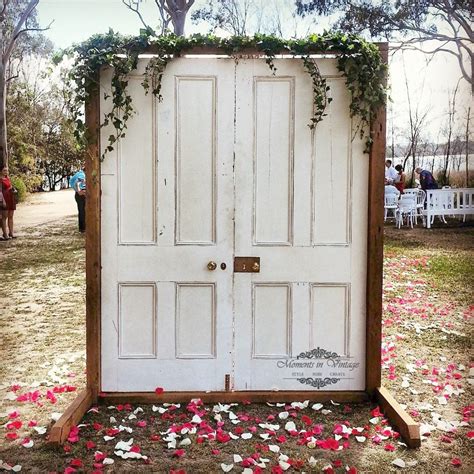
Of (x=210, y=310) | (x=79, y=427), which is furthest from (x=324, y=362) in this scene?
(x=79, y=427)

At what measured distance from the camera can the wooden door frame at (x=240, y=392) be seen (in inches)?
168

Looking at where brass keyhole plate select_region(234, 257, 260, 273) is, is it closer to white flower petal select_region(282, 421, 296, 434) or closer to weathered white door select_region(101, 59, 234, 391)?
weathered white door select_region(101, 59, 234, 391)

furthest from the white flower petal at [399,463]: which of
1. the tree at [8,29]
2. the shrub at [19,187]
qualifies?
the shrub at [19,187]

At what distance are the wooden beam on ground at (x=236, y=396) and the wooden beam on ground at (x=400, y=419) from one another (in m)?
0.20

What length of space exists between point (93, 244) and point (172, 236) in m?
0.54

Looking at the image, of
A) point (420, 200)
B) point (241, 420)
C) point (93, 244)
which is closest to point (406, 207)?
point (420, 200)

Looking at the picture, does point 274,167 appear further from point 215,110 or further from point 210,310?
point 210,310

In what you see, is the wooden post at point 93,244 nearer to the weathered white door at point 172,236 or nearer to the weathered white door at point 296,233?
the weathered white door at point 172,236

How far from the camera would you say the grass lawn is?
361cm

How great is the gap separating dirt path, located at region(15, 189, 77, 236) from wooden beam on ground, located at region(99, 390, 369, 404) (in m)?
12.7

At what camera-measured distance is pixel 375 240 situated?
434cm

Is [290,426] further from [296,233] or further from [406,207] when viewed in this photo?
[406,207]

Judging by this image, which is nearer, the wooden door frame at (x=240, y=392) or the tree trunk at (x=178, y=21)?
the wooden door frame at (x=240, y=392)

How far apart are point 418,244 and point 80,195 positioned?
7.78 metres
